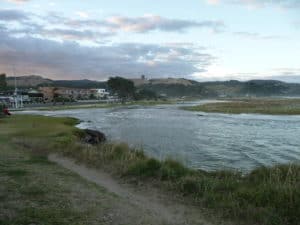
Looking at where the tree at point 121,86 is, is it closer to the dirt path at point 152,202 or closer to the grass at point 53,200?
the grass at point 53,200

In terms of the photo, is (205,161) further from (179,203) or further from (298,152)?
(179,203)

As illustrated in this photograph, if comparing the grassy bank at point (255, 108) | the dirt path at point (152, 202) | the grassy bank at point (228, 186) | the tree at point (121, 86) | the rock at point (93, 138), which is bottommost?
the grassy bank at point (255, 108)

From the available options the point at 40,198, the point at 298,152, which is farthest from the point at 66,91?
the point at 40,198

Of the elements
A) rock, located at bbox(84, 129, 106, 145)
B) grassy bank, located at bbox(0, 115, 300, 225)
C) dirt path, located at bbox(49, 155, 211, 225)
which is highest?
grassy bank, located at bbox(0, 115, 300, 225)

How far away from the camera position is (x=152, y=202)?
1029 centimetres

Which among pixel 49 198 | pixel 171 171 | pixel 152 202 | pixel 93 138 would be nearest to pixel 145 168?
pixel 171 171

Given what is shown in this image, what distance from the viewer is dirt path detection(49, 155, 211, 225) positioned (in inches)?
347

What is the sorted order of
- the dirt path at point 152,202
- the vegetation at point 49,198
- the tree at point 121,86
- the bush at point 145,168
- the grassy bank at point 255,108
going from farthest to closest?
the tree at point 121,86 → the grassy bank at point 255,108 → the bush at point 145,168 → the dirt path at point 152,202 → the vegetation at point 49,198

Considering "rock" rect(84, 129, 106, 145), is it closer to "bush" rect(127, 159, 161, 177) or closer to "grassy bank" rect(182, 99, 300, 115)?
"bush" rect(127, 159, 161, 177)

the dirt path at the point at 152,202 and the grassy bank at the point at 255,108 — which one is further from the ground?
the dirt path at the point at 152,202

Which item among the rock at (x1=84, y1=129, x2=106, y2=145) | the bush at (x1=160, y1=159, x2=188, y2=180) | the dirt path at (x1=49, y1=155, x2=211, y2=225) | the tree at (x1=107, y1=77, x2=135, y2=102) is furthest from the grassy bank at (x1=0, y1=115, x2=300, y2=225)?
the tree at (x1=107, y1=77, x2=135, y2=102)

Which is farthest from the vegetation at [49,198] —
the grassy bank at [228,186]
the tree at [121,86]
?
the tree at [121,86]

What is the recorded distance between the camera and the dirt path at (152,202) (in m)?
8.81

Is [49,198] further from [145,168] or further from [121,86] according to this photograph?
[121,86]
